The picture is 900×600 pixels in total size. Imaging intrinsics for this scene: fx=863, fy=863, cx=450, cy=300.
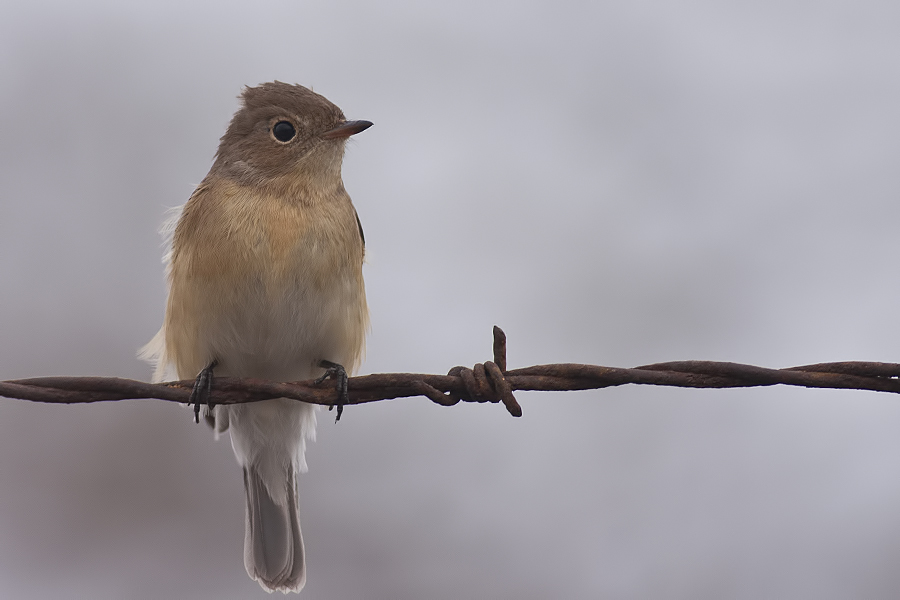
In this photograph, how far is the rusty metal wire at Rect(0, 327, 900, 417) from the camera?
2584mm

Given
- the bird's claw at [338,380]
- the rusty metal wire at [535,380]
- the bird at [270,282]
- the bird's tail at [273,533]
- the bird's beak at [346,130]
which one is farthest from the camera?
the bird's tail at [273,533]

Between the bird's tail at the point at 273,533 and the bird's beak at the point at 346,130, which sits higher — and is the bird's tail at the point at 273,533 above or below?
below

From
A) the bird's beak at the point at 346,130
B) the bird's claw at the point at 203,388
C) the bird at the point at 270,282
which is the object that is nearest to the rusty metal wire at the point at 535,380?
the bird's claw at the point at 203,388

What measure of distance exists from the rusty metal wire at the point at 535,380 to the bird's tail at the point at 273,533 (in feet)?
8.00

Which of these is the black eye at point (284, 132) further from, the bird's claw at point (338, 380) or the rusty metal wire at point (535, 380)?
the rusty metal wire at point (535, 380)

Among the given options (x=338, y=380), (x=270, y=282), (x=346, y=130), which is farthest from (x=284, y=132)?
(x=338, y=380)

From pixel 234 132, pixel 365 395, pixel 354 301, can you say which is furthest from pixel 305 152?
pixel 365 395

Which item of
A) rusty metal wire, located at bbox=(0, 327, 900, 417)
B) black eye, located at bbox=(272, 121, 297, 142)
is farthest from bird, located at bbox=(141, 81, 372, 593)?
rusty metal wire, located at bbox=(0, 327, 900, 417)

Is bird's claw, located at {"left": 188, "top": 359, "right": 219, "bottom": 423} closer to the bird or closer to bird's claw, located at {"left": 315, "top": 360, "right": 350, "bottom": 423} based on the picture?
the bird

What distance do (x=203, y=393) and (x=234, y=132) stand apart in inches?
74.0

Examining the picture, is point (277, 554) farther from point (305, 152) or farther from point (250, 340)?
point (305, 152)

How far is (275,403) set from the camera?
481 cm

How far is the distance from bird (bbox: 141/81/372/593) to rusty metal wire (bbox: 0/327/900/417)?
0.75 meters

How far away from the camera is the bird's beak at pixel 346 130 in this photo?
179 inches
